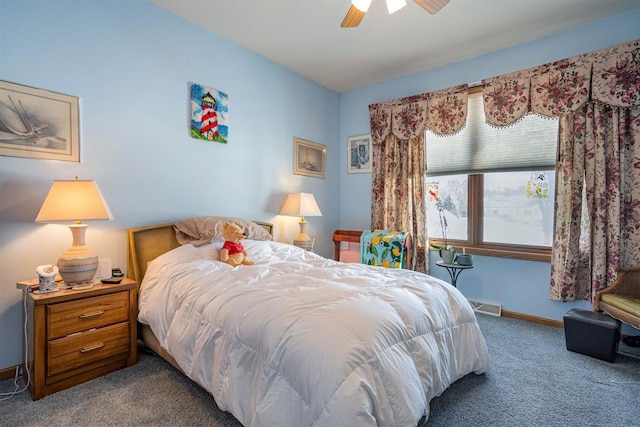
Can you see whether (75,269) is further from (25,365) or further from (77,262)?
(25,365)

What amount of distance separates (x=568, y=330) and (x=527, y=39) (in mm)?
2679

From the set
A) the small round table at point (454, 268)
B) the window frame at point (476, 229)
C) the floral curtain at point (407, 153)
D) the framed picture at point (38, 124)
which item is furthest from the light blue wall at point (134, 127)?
the window frame at point (476, 229)

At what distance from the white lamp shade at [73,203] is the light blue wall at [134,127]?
1.01 ft

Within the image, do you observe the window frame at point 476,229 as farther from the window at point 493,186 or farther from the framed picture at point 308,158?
the framed picture at point 308,158

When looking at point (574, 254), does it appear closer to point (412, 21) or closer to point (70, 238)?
point (412, 21)

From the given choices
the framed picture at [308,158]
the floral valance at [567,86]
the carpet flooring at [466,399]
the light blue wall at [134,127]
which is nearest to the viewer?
the carpet flooring at [466,399]

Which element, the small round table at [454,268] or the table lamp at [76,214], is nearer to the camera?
the table lamp at [76,214]

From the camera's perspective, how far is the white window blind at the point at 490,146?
119 inches

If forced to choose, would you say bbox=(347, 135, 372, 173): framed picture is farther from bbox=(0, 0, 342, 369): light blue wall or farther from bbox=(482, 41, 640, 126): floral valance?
bbox=(482, 41, 640, 126): floral valance

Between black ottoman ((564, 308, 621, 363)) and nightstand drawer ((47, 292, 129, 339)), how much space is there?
3249mm

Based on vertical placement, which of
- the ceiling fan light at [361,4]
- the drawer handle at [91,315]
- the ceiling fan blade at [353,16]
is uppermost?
the ceiling fan blade at [353,16]

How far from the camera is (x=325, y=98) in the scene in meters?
4.29

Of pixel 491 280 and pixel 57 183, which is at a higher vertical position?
pixel 57 183

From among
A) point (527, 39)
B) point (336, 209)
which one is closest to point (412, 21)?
point (527, 39)
